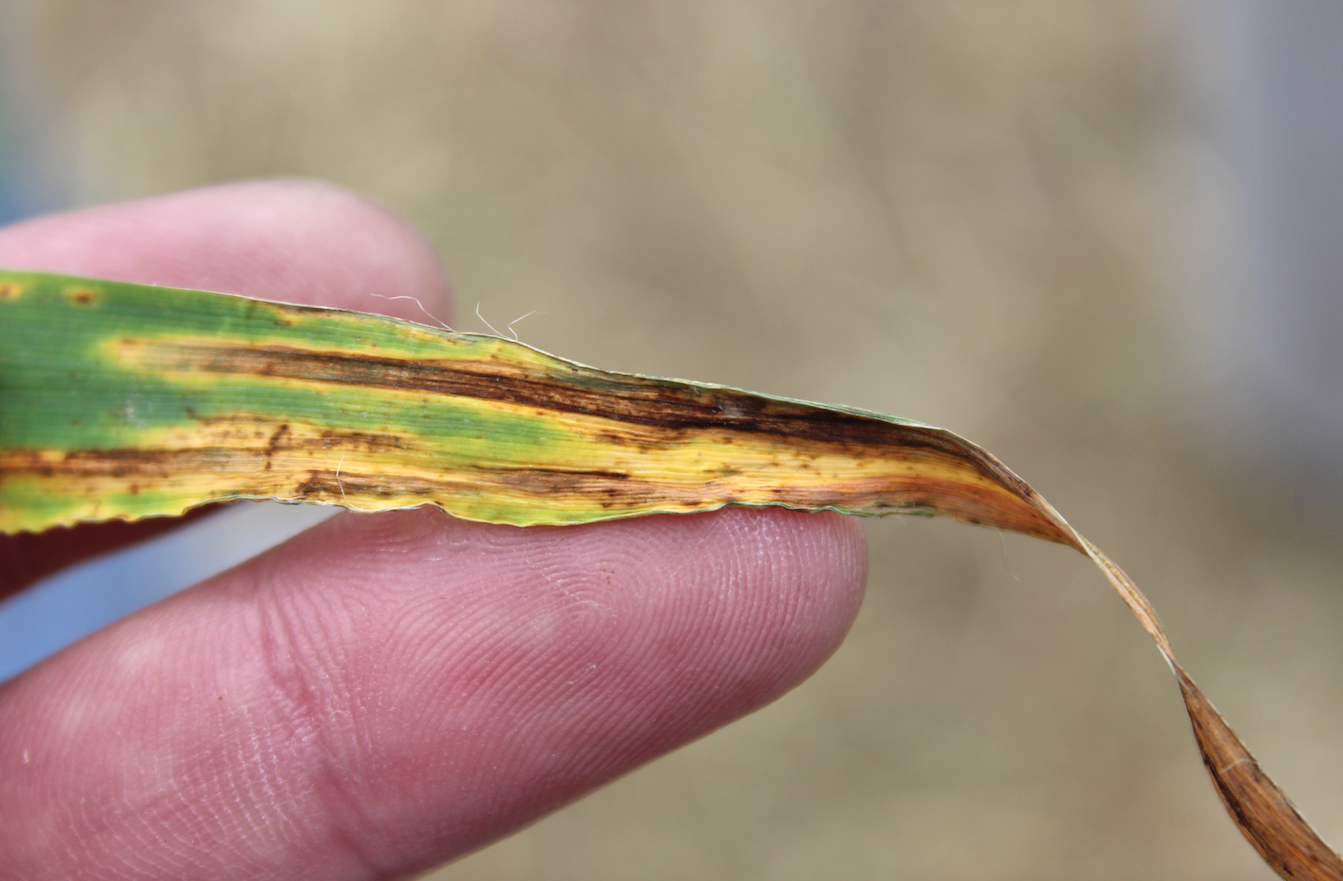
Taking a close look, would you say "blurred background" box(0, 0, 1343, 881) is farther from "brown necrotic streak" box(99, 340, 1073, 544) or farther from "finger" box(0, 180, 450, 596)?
"brown necrotic streak" box(99, 340, 1073, 544)

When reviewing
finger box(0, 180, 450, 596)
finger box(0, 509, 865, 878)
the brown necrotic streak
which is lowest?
finger box(0, 509, 865, 878)

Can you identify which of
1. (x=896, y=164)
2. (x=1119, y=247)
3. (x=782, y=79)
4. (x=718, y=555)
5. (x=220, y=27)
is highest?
(x=220, y=27)

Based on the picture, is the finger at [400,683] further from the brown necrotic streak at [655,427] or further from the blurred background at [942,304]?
the blurred background at [942,304]

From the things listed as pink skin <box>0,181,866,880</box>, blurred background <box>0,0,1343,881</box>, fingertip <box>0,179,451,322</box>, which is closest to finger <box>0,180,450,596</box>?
fingertip <box>0,179,451,322</box>

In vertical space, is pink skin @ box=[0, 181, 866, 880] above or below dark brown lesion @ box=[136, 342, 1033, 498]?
below

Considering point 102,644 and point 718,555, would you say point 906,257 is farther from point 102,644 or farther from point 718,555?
point 102,644

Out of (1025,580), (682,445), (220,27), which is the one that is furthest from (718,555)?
(220,27)
